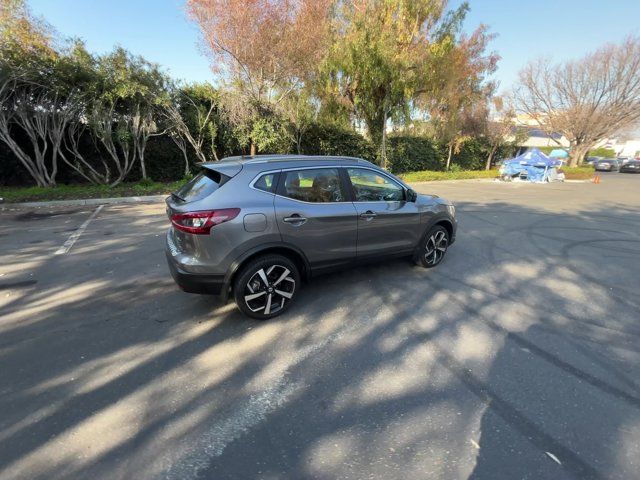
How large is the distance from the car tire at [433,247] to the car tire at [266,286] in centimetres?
208

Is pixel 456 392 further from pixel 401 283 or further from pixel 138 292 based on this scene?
pixel 138 292

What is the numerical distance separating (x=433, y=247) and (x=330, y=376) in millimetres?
2971

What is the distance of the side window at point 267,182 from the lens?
3.57 meters

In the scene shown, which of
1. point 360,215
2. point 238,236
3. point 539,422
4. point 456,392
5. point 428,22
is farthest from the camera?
point 428,22

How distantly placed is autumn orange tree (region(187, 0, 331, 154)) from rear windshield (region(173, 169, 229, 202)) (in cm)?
1023

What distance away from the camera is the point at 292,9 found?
508 inches

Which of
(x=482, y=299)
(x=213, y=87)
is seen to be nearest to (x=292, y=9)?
(x=213, y=87)

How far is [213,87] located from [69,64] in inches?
186

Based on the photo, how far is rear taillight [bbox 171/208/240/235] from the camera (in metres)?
3.30

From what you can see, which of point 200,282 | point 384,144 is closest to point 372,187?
point 200,282

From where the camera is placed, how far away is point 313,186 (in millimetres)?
3900

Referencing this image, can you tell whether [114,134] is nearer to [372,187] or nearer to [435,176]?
[372,187]

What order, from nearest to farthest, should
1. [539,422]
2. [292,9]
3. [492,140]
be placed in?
1. [539,422]
2. [292,9]
3. [492,140]

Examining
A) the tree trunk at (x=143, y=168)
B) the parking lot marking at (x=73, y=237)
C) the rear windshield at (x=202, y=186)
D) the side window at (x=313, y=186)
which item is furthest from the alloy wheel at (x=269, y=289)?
the tree trunk at (x=143, y=168)
